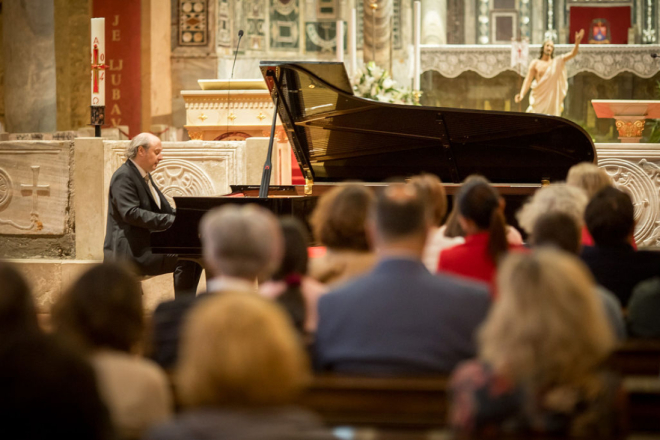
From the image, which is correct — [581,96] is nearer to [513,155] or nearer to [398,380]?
[513,155]

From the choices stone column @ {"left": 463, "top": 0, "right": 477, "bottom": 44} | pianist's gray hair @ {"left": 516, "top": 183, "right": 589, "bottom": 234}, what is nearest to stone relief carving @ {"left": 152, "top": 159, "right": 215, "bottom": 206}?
pianist's gray hair @ {"left": 516, "top": 183, "right": 589, "bottom": 234}

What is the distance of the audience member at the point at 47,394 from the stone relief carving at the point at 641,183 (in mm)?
5822

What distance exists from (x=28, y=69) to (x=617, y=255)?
26.5 ft

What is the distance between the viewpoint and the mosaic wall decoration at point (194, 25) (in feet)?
39.7

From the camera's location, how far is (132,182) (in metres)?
5.71

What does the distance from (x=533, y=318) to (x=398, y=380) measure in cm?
42

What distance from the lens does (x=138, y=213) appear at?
220 inches

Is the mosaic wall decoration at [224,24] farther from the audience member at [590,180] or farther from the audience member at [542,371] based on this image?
the audience member at [542,371]

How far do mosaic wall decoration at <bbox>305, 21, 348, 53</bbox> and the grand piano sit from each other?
7105 mm

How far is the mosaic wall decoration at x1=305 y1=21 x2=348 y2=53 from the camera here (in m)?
13.1

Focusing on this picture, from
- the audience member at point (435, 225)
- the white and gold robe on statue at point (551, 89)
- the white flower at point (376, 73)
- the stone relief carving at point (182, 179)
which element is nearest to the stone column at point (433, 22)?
the white and gold robe on statue at point (551, 89)

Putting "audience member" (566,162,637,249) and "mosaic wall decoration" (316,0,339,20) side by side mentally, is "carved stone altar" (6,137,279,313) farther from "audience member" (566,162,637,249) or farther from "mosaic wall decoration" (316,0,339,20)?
"mosaic wall decoration" (316,0,339,20)

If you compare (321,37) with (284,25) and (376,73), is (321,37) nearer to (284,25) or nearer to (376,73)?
(284,25)

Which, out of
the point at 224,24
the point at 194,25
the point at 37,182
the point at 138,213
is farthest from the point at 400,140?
the point at 224,24
